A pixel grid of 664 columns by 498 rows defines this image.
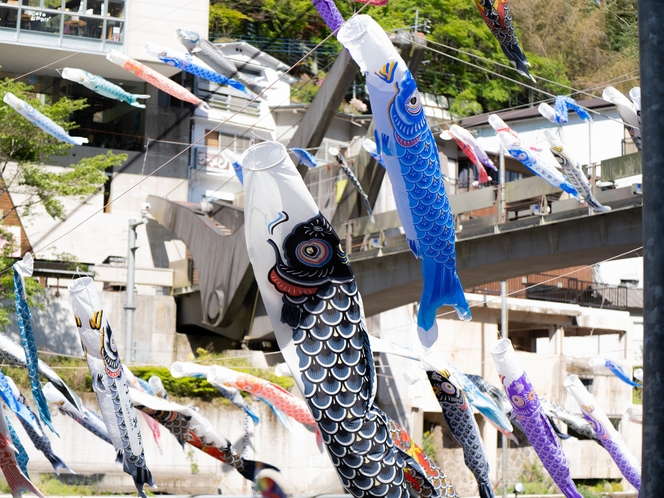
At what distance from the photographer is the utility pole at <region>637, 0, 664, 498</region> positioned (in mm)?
3934

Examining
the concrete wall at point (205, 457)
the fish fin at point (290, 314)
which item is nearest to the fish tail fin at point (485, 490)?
the fish fin at point (290, 314)

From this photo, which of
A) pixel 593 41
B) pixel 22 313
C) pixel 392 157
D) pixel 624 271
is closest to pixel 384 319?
pixel 624 271

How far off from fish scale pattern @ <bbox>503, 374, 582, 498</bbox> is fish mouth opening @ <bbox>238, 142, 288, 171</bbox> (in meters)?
5.80

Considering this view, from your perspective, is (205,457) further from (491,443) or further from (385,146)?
(385,146)

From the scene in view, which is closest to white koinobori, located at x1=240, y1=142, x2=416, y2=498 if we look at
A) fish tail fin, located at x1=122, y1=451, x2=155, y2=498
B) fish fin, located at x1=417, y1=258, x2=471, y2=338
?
fish fin, located at x1=417, y1=258, x2=471, y2=338

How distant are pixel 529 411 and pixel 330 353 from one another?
19.2ft

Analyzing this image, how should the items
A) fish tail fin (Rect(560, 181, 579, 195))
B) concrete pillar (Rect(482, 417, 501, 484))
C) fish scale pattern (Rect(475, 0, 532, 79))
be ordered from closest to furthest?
fish scale pattern (Rect(475, 0, 532, 79)) < fish tail fin (Rect(560, 181, 579, 195)) < concrete pillar (Rect(482, 417, 501, 484))

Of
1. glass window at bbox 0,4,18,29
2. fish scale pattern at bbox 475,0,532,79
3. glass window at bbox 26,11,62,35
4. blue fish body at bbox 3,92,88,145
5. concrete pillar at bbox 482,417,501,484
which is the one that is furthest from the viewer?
glass window at bbox 26,11,62,35

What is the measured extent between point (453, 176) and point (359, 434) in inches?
1247

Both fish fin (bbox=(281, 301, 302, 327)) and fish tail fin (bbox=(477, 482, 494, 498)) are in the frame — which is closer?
fish fin (bbox=(281, 301, 302, 327))

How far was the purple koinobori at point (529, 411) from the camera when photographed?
1241cm

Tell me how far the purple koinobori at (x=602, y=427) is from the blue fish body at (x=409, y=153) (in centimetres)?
613

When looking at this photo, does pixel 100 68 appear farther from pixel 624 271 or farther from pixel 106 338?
pixel 106 338

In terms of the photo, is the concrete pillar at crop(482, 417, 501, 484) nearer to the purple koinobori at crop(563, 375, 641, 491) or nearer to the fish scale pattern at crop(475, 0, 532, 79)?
the purple koinobori at crop(563, 375, 641, 491)
